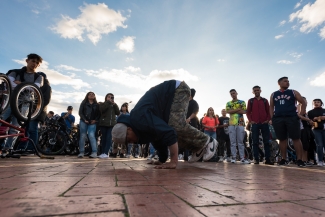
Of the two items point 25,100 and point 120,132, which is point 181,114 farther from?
point 25,100

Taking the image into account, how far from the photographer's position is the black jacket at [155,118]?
9.11 ft

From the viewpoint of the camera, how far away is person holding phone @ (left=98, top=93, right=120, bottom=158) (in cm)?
679

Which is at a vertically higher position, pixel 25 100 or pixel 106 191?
pixel 25 100

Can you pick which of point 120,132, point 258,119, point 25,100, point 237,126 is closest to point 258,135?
point 258,119

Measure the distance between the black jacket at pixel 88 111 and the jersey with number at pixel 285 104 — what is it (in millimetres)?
4756

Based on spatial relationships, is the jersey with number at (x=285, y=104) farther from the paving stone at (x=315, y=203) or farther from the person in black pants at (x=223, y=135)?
the paving stone at (x=315, y=203)

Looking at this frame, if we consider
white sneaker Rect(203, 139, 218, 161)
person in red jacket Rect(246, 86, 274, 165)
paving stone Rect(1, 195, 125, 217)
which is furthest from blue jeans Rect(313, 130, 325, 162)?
paving stone Rect(1, 195, 125, 217)

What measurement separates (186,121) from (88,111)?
347 centimetres

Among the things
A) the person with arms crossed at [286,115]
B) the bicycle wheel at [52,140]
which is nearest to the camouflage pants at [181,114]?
the person with arms crossed at [286,115]

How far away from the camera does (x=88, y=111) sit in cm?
673

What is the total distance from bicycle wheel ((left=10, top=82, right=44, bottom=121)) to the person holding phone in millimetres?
2223

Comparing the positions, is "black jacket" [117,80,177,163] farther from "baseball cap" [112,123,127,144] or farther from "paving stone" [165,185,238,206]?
"paving stone" [165,185,238,206]

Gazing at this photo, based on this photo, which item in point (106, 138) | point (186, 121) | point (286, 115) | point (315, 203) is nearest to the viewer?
point (315, 203)

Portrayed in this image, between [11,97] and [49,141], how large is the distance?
10.8ft
